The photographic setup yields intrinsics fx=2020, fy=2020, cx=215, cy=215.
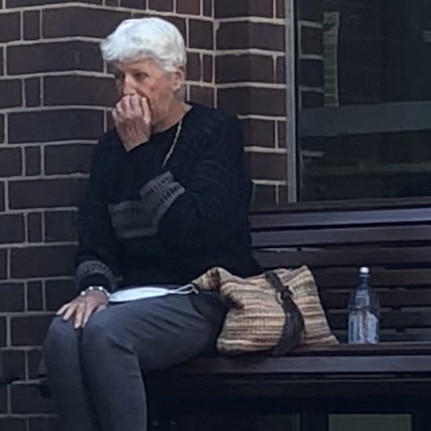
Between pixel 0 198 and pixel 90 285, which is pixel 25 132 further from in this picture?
pixel 90 285

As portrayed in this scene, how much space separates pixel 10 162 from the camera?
21.6 ft

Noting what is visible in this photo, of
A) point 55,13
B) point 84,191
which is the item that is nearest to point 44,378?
point 84,191

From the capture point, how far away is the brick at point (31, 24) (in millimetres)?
6570

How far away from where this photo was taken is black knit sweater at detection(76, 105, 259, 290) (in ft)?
19.1

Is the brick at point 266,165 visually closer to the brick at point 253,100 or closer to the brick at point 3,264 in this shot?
the brick at point 253,100

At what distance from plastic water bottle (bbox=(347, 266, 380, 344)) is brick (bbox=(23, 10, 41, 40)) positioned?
1.33m

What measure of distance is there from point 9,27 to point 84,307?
4.04 feet

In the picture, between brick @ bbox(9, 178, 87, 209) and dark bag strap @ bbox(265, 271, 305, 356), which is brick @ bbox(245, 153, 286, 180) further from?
dark bag strap @ bbox(265, 271, 305, 356)

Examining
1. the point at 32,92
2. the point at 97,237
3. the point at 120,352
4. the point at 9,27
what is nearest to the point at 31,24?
the point at 9,27

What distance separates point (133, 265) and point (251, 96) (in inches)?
40.0

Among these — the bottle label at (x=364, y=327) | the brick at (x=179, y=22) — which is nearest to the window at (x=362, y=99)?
the brick at (x=179, y=22)

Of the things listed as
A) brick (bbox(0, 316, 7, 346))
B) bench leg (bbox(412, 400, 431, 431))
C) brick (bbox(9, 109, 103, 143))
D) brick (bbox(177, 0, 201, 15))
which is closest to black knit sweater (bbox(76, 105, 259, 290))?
brick (bbox(9, 109, 103, 143))

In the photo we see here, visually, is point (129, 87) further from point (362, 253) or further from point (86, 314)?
point (362, 253)

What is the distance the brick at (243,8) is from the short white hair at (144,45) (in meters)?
0.87
